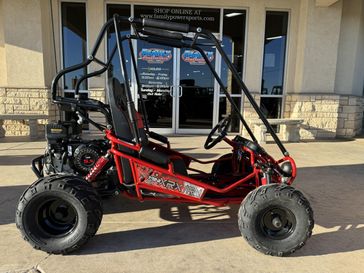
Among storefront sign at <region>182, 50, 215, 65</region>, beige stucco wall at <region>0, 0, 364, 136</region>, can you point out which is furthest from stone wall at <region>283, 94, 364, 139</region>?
storefront sign at <region>182, 50, 215, 65</region>

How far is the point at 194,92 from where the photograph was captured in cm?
838

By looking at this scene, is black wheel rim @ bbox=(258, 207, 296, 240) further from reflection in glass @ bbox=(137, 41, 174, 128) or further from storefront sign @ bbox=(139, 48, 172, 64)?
storefront sign @ bbox=(139, 48, 172, 64)

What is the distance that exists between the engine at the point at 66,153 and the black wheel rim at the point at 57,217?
1.97ft

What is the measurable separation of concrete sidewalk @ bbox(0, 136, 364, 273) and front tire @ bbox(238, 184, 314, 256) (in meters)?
0.11

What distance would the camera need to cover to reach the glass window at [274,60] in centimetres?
830

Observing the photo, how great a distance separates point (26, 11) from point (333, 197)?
7.42m

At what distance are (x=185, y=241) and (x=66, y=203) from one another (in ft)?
3.53

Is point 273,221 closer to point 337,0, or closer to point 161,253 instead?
point 161,253

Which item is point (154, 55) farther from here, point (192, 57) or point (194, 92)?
point (194, 92)

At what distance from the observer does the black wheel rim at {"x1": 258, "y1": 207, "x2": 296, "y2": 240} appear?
8.63 feet

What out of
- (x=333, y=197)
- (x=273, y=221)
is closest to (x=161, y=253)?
(x=273, y=221)

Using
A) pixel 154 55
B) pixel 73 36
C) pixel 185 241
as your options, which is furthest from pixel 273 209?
pixel 73 36

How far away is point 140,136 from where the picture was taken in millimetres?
2799

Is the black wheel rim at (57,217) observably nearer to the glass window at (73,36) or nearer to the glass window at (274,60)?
the glass window at (73,36)
